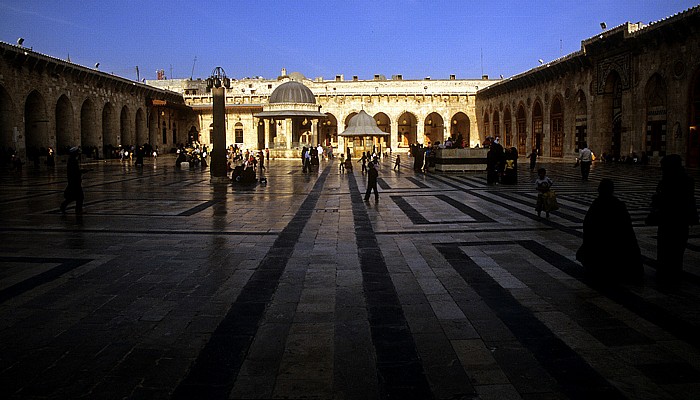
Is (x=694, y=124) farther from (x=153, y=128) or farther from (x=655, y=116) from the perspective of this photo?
(x=153, y=128)

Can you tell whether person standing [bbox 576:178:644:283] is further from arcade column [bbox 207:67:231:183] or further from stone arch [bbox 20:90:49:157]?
stone arch [bbox 20:90:49:157]

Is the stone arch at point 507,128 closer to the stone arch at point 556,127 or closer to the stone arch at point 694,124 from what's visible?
the stone arch at point 556,127

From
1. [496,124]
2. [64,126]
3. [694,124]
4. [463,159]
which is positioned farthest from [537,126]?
[64,126]

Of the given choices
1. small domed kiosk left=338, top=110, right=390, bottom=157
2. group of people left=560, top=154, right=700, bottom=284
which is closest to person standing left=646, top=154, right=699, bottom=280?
group of people left=560, top=154, right=700, bottom=284

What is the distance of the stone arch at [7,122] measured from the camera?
27.6 metres

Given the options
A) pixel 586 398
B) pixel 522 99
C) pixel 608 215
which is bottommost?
pixel 586 398

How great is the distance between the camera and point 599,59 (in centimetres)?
2925

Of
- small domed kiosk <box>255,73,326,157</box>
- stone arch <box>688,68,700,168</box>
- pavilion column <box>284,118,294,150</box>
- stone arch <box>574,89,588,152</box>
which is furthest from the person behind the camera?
pavilion column <box>284,118,294,150</box>

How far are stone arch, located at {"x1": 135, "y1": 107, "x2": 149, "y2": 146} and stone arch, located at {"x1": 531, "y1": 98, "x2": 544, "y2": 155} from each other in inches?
1186

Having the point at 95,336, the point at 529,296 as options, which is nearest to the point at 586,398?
the point at 529,296

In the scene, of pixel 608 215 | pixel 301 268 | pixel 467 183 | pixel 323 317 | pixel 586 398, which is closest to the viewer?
pixel 586 398

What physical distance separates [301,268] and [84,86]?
34504mm

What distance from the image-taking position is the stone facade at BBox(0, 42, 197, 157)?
91.4 feet

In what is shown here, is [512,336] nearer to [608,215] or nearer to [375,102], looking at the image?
[608,215]
